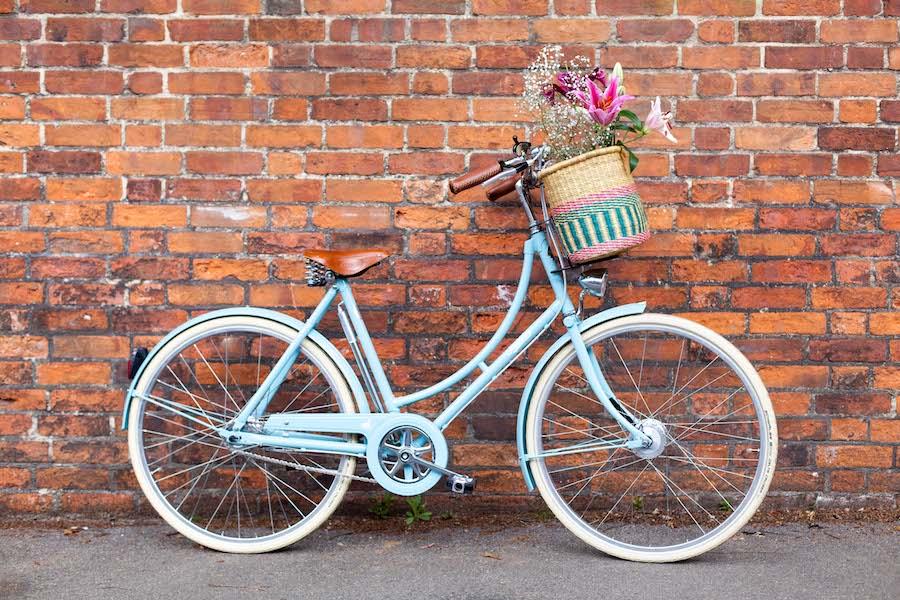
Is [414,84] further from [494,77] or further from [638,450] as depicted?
[638,450]

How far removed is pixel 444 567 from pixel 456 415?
0.52 metres

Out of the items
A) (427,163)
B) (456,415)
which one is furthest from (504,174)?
(456,415)

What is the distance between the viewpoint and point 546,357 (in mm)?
3059

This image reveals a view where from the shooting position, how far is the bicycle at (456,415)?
3.02 meters

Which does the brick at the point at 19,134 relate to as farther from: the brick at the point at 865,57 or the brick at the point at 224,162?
the brick at the point at 865,57

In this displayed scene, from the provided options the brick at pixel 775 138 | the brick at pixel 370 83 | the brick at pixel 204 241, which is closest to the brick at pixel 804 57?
the brick at pixel 775 138

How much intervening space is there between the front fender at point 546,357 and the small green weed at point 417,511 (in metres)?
0.53

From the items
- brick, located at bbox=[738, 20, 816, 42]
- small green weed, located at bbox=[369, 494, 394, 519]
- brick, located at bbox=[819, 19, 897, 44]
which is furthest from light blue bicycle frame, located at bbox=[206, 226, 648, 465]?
brick, located at bbox=[819, 19, 897, 44]

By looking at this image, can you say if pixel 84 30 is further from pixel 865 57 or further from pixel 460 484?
pixel 865 57

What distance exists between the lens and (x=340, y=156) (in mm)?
3352

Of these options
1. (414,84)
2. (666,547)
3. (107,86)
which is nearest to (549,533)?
(666,547)

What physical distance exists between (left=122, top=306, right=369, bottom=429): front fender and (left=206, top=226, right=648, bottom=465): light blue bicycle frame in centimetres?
3

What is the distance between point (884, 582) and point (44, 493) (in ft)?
9.86

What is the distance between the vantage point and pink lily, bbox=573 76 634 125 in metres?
2.81
